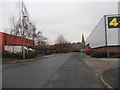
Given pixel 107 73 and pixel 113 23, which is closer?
pixel 107 73

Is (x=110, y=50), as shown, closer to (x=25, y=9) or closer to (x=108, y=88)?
(x=25, y=9)

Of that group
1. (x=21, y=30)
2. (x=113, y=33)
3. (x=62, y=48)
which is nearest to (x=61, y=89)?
(x=21, y=30)

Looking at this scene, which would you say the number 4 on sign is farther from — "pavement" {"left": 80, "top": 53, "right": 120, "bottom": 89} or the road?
the road

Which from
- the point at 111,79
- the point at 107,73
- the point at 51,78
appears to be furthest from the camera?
the point at 107,73

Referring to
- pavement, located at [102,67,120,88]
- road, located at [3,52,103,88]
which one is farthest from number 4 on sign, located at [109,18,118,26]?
pavement, located at [102,67,120,88]

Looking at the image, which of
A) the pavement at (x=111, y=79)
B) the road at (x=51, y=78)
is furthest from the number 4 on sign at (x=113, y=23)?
the pavement at (x=111, y=79)

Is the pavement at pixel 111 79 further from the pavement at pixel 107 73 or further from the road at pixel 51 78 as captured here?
the road at pixel 51 78

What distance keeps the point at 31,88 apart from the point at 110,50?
24202 millimetres

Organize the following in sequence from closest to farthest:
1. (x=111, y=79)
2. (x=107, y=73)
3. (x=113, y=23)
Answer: (x=111, y=79) < (x=107, y=73) < (x=113, y=23)

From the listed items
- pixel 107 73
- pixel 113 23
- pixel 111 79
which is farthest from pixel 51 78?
pixel 113 23

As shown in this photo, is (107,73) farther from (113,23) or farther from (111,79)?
(113,23)

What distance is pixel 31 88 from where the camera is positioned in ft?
17.1

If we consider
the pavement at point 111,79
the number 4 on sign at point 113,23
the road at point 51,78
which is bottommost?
the road at point 51,78

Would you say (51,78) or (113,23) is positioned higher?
(113,23)
